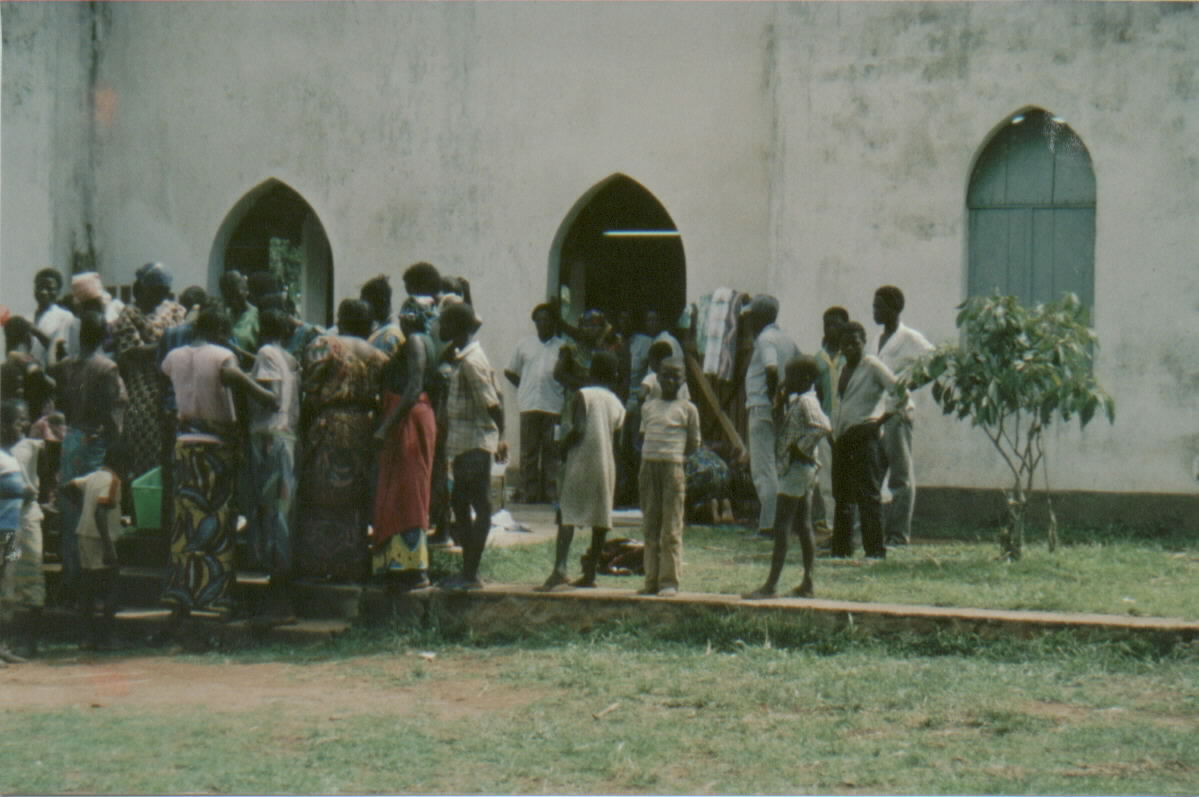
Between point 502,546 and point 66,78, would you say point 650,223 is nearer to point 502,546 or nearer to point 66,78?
point 66,78

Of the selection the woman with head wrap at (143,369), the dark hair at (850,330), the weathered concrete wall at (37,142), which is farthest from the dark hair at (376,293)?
the weathered concrete wall at (37,142)

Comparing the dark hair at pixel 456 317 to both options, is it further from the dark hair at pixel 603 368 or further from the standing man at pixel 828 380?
the standing man at pixel 828 380

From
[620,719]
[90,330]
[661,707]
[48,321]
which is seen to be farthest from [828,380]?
[48,321]

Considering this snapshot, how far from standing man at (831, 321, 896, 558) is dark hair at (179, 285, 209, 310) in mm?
3758

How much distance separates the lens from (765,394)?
10.8 m

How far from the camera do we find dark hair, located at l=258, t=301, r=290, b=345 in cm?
852

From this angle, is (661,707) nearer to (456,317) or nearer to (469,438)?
(469,438)

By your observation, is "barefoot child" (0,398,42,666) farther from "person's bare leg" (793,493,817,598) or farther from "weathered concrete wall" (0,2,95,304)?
"weathered concrete wall" (0,2,95,304)

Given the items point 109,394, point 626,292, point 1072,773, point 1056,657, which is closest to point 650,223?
point 626,292

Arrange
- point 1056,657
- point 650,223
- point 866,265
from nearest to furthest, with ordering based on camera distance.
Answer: point 1056,657, point 866,265, point 650,223

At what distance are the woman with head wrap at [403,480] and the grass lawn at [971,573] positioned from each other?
589 mm

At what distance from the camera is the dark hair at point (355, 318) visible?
28.1ft

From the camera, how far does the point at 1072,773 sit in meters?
5.45

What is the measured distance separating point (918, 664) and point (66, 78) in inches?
412
